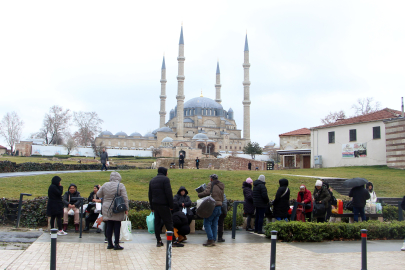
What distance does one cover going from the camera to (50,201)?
8031mm

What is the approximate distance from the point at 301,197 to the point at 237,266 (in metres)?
3.71

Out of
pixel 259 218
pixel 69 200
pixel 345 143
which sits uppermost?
pixel 345 143

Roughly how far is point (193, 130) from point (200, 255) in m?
70.8

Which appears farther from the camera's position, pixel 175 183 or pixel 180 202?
pixel 175 183

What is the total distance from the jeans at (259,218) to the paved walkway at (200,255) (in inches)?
32.3

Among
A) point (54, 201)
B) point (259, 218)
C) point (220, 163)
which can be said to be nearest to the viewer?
point (54, 201)

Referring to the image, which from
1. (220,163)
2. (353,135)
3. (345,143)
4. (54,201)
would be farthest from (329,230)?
(220,163)

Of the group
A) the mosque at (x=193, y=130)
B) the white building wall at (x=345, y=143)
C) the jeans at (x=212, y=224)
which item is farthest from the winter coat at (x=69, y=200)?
the mosque at (x=193, y=130)

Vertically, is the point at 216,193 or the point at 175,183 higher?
the point at 216,193

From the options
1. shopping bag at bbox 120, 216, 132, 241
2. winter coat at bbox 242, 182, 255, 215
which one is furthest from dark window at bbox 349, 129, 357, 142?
shopping bag at bbox 120, 216, 132, 241

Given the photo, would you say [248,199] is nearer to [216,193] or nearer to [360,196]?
[216,193]

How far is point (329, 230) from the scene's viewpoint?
27.4 feet

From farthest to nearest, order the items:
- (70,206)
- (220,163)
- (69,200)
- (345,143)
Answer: (220,163) < (345,143) < (69,200) < (70,206)

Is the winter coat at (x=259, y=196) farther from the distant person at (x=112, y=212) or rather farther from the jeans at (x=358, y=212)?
the distant person at (x=112, y=212)
